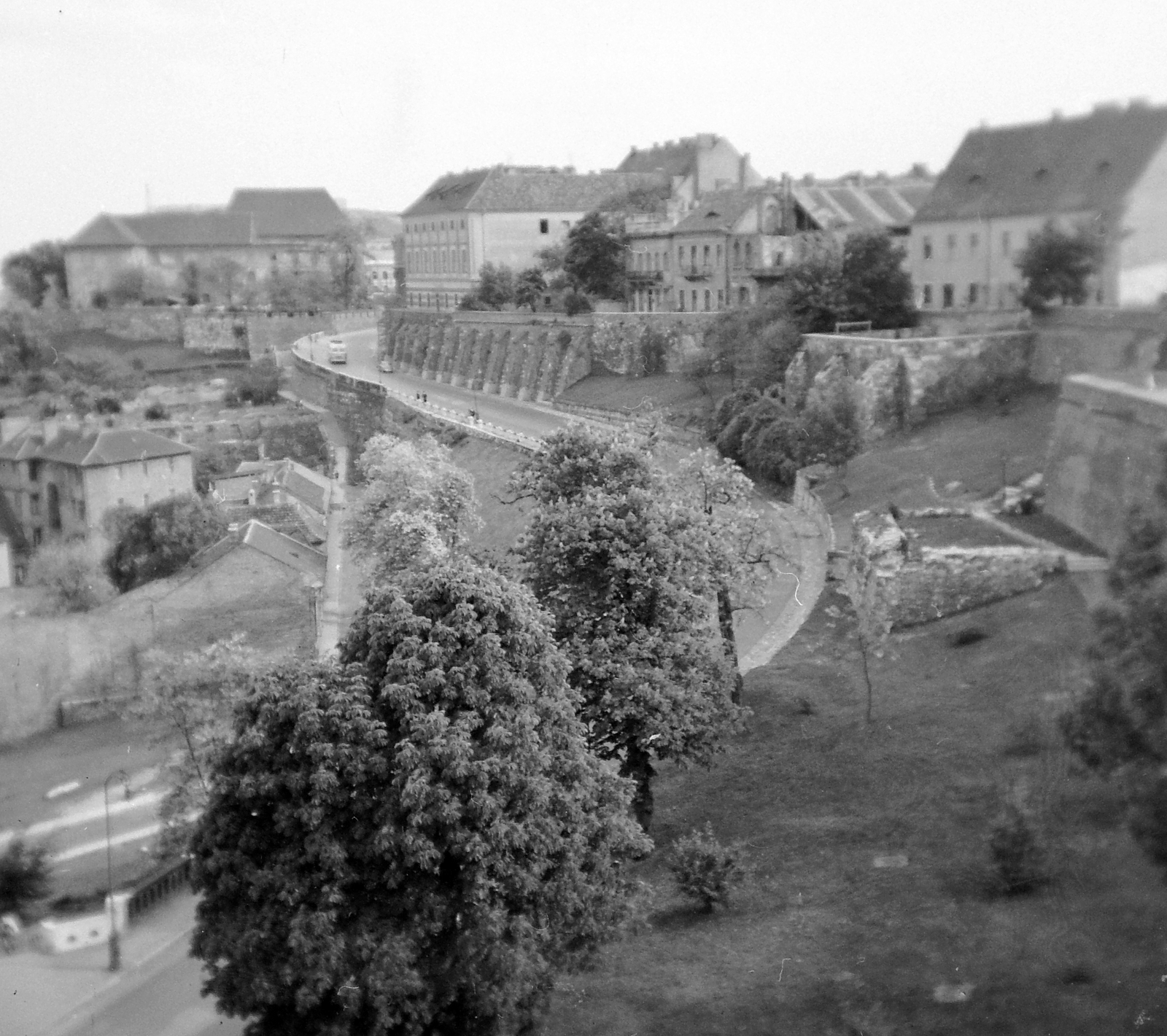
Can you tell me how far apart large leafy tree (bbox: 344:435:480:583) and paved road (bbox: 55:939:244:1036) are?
7.21 metres

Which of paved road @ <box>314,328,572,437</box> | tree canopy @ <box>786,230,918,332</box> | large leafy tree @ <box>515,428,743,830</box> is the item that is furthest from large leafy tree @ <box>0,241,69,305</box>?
large leafy tree @ <box>515,428,743,830</box>

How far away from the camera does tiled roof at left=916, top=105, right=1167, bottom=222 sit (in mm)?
8172

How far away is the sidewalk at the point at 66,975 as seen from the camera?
984cm

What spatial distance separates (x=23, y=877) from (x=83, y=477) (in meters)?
15.1

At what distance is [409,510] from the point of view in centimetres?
1952

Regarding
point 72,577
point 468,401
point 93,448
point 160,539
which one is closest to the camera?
point 72,577

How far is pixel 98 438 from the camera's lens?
1030 inches

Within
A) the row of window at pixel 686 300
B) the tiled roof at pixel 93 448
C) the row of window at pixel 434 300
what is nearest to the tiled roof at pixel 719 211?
the row of window at pixel 686 300

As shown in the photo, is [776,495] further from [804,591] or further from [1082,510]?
[1082,510]

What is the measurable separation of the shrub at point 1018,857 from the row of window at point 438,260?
112 ft

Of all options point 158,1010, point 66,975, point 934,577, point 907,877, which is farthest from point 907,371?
point 66,975

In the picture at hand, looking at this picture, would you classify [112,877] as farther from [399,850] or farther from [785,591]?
[785,591]

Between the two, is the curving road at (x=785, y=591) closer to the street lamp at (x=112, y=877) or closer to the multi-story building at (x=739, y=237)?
the multi-story building at (x=739, y=237)

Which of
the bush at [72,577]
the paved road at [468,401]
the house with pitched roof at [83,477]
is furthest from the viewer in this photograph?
the paved road at [468,401]
